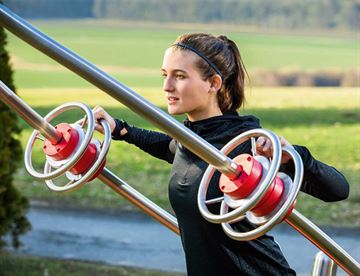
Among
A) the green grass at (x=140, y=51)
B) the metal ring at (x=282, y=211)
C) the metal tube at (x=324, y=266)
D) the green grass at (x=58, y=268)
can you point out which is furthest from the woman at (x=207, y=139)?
the green grass at (x=140, y=51)

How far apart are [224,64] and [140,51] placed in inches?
1319

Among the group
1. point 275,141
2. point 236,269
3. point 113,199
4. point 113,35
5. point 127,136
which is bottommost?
point 113,35

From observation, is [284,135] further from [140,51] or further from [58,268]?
[140,51]

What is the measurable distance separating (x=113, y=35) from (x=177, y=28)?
3.57 m

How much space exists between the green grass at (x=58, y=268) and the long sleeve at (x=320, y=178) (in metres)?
4.15

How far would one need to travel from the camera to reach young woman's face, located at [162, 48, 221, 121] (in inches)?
114

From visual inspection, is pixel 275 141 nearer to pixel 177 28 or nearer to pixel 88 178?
pixel 88 178

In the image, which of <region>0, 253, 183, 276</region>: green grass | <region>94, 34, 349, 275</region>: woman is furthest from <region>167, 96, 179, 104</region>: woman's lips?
<region>0, 253, 183, 276</region>: green grass

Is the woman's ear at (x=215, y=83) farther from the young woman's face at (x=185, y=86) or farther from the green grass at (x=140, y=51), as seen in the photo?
the green grass at (x=140, y=51)

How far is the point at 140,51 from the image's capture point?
36406mm

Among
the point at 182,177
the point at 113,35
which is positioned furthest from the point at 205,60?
the point at 113,35

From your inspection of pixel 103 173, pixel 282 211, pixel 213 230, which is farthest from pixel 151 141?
pixel 282 211

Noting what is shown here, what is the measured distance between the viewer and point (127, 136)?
3.31 m

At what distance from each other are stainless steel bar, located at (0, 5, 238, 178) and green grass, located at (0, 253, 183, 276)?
177 inches
